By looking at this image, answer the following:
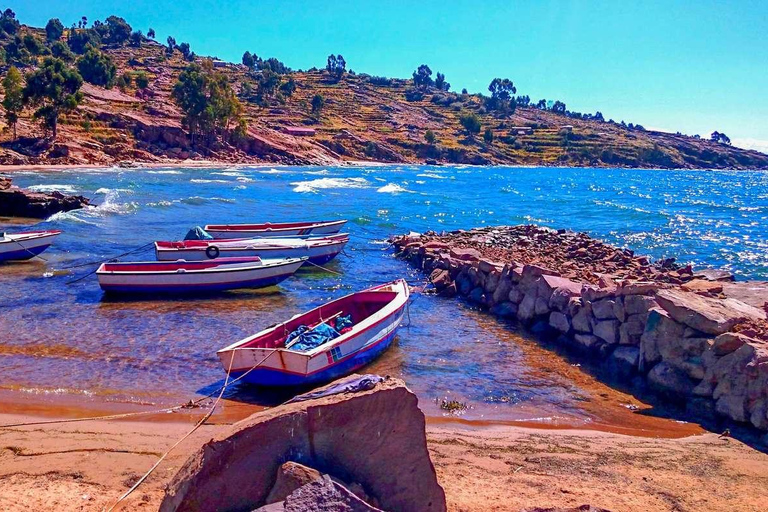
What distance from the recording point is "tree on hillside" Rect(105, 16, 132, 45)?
550ft

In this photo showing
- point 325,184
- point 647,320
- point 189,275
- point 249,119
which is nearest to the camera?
point 647,320

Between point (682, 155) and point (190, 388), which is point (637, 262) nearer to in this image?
point (190, 388)

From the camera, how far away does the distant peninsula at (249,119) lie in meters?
70.9

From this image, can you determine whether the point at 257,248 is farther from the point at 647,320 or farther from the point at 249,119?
the point at 249,119

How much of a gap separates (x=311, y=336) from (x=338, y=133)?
356 feet

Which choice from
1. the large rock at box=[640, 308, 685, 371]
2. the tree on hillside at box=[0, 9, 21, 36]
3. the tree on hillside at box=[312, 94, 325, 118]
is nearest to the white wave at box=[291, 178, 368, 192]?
the large rock at box=[640, 308, 685, 371]

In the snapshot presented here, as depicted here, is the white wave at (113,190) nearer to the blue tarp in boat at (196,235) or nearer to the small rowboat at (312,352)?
the blue tarp in boat at (196,235)

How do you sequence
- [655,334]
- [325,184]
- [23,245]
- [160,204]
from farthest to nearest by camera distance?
1. [325,184]
2. [160,204]
3. [23,245]
4. [655,334]

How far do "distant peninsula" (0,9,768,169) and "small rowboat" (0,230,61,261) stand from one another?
47183 mm

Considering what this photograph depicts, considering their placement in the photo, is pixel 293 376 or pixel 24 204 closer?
pixel 293 376

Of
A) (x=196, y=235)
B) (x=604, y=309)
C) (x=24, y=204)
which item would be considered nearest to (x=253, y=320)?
(x=196, y=235)

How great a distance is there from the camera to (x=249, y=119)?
110312 mm

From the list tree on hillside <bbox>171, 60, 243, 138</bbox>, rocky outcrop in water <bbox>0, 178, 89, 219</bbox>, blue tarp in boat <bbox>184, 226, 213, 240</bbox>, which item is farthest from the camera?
tree on hillside <bbox>171, 60, 243, 138</bbox>

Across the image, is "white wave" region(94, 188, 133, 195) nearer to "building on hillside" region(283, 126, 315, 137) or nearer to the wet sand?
the wet sand
